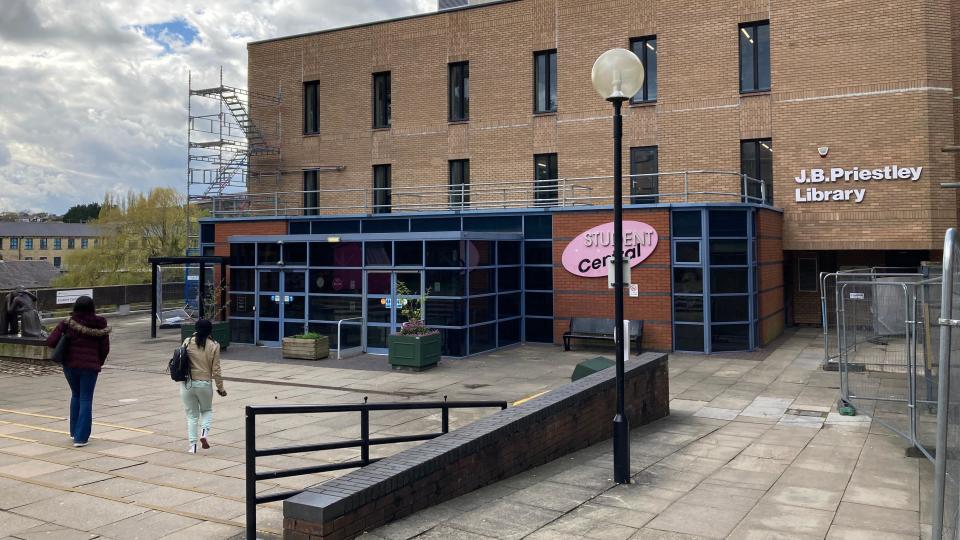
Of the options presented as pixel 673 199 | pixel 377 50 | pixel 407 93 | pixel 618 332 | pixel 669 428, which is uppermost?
pixel 377 50

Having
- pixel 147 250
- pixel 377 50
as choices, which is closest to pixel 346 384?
pixel 377 50

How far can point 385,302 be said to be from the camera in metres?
21.0

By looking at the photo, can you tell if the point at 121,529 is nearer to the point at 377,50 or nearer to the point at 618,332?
the point at 618,332

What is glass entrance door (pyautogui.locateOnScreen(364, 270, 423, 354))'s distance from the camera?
815 inches

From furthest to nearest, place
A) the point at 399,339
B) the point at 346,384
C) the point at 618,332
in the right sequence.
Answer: the point at 399,339
the point at 346,384
the point at 618,332

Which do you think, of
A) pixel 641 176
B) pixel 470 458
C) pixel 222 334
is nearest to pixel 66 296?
pixel 222 334

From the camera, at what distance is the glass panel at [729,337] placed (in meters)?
20.3

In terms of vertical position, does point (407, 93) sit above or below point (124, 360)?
above

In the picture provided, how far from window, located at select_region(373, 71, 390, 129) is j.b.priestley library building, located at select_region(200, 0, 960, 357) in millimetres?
472

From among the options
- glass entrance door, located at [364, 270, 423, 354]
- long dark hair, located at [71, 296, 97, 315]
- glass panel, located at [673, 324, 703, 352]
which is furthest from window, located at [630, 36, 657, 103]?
long dark hair, located at [71, 296, 97, 315]

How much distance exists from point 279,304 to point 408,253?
519 cm

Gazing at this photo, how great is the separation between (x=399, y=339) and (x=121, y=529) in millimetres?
11162

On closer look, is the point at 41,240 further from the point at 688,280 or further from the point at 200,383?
the point at 200,383

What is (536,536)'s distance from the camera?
6375 mm
